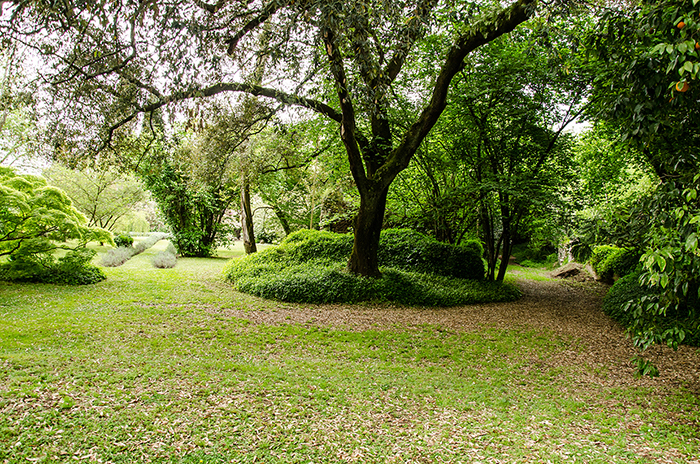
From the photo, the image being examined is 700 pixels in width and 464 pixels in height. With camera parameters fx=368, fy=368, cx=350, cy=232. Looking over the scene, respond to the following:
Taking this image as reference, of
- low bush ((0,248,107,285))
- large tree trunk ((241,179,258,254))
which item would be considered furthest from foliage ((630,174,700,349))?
large tree trunk ((241,179,258,254))

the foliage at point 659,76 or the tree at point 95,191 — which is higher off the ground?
the tree at point 95,191

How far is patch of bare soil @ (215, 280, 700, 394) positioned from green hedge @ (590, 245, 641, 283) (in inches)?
97.6

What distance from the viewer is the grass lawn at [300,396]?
3074 mm

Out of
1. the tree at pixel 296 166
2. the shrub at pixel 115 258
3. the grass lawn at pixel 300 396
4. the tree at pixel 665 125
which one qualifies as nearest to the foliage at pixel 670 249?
the tree at pixel 665 125

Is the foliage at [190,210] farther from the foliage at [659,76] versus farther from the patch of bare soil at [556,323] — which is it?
the foliage at [659,76]

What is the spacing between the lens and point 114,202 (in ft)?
68.7

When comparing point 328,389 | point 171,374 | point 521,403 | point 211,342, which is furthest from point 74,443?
point 521,403

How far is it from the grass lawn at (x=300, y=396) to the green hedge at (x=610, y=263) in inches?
298

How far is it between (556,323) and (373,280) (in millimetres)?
4134

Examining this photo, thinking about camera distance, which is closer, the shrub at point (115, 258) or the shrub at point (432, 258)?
the shrub at point (432, 258)

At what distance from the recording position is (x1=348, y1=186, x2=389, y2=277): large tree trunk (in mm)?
9078

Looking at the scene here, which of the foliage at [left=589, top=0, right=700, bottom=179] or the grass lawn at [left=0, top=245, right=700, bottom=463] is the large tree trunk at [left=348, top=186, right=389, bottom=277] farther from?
the foliage at [left=589, top=0, right=700, bottom=179]

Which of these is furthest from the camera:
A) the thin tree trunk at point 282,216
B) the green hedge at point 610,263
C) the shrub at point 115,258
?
the thin tree trunk at point 282,216

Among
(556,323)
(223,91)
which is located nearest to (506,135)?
(556,323)
